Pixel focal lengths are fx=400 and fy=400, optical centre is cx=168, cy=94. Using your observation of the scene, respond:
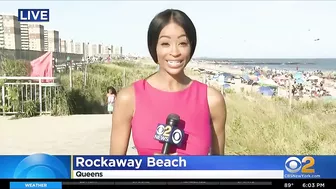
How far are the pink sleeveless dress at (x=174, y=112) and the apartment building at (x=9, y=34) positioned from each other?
0.57 m

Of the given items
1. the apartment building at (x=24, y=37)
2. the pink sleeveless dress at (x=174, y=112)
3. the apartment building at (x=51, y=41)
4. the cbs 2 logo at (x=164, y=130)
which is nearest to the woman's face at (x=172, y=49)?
the pink sleeveless dress at (x=174, y=112)

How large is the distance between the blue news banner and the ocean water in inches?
15.0

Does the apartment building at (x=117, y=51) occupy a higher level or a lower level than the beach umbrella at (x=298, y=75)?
higher

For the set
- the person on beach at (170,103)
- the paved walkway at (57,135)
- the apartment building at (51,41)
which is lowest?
the paved walkway at (57,135)

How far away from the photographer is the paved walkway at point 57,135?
170 centimetres

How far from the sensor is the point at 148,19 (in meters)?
1.66

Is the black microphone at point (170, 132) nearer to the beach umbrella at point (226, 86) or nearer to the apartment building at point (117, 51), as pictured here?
the beach umbrella at point (226, 86)

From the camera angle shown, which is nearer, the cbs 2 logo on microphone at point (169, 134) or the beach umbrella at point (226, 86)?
the cbs 2 logo on microphone at point (169, 134)

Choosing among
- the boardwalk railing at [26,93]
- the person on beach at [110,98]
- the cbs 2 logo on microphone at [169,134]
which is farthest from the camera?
the boardwalk railing at [26,93]

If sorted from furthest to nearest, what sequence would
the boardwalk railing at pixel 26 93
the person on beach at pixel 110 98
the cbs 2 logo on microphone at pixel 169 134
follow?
1. the boardwalk railing at pixel 26 93
2. the person on beach at pixel 110 98
3. the cbs 2 logo on microphone at pixel 169 134

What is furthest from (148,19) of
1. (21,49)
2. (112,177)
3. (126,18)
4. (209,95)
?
(112,177)
